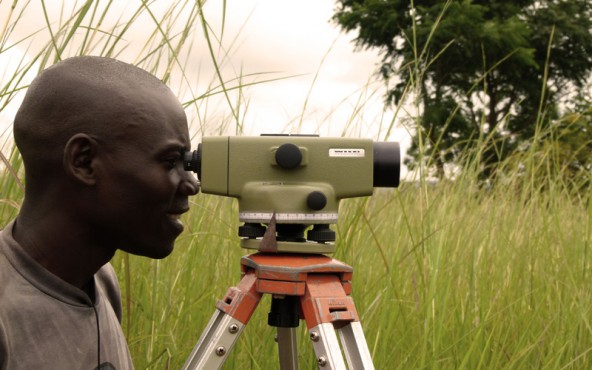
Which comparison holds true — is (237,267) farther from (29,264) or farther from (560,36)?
Result: (560,36)

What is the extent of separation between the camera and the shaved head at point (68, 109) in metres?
1.56

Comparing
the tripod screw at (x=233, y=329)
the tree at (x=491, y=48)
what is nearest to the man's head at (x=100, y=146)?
the tripod screw at (x=233, y=329)

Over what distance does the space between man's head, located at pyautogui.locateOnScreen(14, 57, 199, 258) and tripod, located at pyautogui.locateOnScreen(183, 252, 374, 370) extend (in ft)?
0.95

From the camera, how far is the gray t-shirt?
1509mm

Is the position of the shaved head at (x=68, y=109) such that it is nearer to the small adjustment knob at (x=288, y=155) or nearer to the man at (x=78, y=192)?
the man at (x=78, y=192)

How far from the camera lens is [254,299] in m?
1.81

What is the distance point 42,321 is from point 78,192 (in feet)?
0.91

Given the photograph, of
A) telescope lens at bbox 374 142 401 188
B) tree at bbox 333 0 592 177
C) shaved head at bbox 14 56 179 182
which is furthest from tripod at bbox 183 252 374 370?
tree at bbox 333 0 592 177

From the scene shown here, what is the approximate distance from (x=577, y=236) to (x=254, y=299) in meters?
2.64

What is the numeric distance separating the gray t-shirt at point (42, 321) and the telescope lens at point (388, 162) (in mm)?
750

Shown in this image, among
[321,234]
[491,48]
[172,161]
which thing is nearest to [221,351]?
[321,234]

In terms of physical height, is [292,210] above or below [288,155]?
below

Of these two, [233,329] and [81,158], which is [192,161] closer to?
[81,158]

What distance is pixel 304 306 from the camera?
1754 millimetres
